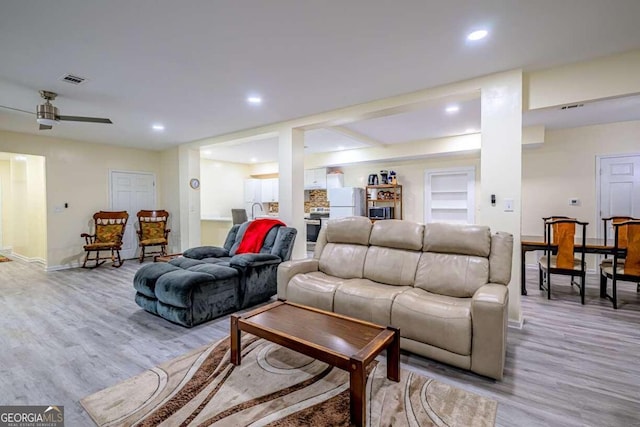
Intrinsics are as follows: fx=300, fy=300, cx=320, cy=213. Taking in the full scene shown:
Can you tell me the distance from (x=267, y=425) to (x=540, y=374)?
6.46ft

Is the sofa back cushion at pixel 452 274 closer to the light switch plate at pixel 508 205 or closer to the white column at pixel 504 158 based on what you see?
the white column at pixel 504 158

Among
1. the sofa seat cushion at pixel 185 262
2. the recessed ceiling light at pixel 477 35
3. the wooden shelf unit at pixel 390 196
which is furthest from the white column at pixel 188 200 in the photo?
the recessed ceiling light at pixel 477 35

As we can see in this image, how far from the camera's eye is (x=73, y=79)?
10.6 ft

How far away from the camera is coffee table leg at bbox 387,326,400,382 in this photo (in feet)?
6.54

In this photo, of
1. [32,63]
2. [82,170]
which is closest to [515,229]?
[32,63]

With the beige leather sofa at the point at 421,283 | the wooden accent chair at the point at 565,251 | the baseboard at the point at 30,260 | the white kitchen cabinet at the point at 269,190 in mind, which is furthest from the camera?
the white kitchen cabinet at the point at 269,190

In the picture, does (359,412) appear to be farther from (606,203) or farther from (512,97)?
(606,203)

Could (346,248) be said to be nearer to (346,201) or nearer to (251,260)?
(251,260)

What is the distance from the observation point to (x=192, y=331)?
9.64ft

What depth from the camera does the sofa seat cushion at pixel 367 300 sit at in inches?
98.2

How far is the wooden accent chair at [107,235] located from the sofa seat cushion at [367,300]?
211 inches

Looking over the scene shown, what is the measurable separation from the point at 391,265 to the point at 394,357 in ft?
3.68

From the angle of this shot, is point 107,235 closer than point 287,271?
No

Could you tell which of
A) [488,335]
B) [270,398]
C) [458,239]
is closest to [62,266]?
[270,398]
